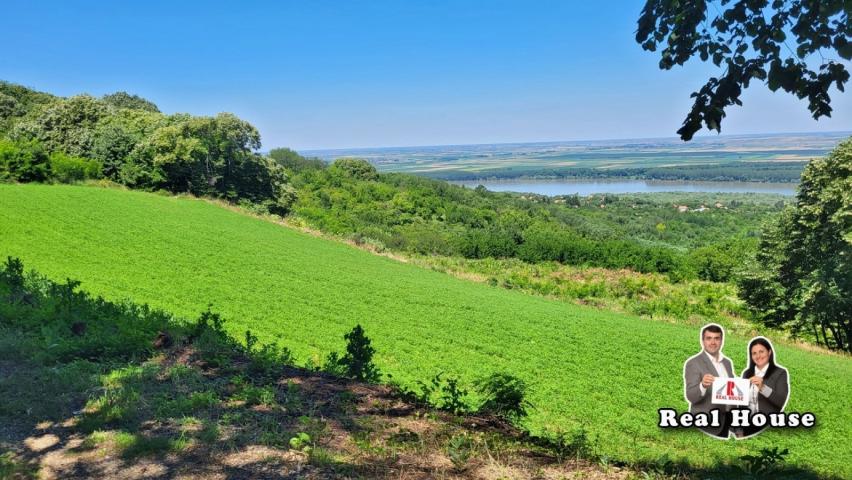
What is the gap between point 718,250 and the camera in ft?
164

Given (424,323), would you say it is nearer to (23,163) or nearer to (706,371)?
(706,371)

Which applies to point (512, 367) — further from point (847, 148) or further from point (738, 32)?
point (847, 148)

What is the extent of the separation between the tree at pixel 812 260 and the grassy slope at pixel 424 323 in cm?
219

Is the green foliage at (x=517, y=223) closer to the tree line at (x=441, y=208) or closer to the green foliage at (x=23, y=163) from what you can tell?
the tree line at (x=441, y=208)

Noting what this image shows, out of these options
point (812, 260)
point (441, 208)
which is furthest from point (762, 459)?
point (441, 208)

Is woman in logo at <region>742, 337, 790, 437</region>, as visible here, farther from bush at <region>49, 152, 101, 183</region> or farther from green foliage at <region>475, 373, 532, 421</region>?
bush at <region>49, 152, 101, 183</region>

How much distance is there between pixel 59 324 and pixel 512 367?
10.1 m

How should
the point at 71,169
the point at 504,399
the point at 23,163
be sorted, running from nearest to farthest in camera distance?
1. the point at 504,399
2. the point at 23,163
3. the point at 71,169

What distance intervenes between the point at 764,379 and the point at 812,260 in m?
20.9

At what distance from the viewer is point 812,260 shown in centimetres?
2092

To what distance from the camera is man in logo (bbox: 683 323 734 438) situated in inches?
180

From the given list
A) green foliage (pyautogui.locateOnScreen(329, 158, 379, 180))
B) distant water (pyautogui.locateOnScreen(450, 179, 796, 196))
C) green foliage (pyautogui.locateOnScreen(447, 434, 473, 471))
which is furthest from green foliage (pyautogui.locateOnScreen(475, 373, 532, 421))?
distant water (pyautogui.locateOnScreen(450, 179, 796, 196))

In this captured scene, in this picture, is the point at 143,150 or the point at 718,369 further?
the point at 143,150

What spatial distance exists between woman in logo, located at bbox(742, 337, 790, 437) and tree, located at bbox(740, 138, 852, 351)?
48.0ft
